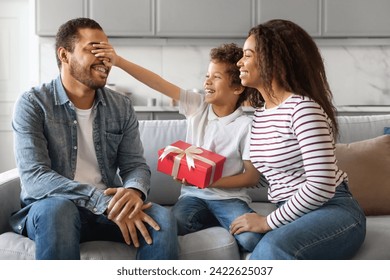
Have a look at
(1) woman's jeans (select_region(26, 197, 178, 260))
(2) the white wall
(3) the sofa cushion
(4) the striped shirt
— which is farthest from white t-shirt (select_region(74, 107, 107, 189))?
(2) the white wall

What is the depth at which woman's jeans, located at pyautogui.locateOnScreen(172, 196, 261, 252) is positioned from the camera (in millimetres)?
1820

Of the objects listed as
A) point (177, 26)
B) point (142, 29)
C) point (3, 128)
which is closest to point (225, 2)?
point (177, 26)

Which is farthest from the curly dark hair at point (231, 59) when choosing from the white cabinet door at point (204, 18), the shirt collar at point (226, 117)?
the white cabinet door at point (204, 18)

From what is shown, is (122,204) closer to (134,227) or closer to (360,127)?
(134,227)

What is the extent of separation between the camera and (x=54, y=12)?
14.4ft

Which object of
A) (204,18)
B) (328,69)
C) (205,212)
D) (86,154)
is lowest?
(205,212)

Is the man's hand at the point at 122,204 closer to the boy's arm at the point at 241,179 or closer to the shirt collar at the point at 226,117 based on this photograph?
the boy's arm at the point at 241,179

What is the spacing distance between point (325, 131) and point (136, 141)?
2.38 ft

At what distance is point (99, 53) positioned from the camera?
1.82 m

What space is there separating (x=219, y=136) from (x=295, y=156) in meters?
0.45

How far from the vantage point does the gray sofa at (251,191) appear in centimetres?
161

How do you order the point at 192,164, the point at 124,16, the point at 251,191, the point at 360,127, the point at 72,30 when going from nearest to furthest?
the point at 192,164 → the point at 72,30 → the point at 251,191 → the point at 360,127 → the point at 124,16

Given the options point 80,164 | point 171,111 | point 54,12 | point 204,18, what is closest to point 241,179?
point 80,164

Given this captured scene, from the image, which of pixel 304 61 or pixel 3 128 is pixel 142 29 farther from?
pixel 304 61
